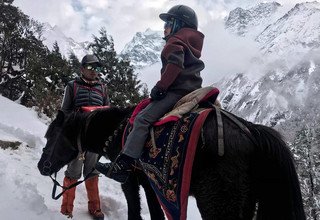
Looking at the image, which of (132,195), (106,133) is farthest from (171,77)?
(132,195)

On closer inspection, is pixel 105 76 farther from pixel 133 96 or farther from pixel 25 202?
pixel 25 202

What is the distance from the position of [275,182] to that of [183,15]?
201 centimetres

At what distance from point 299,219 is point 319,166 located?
31530 millimetres

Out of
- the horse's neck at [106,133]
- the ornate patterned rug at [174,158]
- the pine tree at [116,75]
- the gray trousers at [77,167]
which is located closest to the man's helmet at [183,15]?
the ornate patterned rug at [174,158]

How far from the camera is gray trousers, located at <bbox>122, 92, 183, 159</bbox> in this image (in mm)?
3482

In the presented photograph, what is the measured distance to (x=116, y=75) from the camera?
25906 millimetres

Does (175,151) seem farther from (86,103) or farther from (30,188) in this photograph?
(86,103)

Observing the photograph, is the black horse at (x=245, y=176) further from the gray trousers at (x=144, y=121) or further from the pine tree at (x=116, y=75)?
the pine tree at (x=116, y=75)

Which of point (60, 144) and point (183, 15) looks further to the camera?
point (60, 144)

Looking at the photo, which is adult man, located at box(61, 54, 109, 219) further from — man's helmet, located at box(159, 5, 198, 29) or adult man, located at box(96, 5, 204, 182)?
man's helmet, located at box(159, 5, 198, 29)

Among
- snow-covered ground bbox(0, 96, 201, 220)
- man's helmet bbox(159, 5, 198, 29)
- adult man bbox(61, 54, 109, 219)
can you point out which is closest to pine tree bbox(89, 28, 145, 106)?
snow-covered ground bbox(0, 96, 201, 220)

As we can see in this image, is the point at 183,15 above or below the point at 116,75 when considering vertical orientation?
below

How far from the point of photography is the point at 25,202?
4129mm

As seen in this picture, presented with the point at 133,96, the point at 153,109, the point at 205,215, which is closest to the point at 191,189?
the point at 205,215
